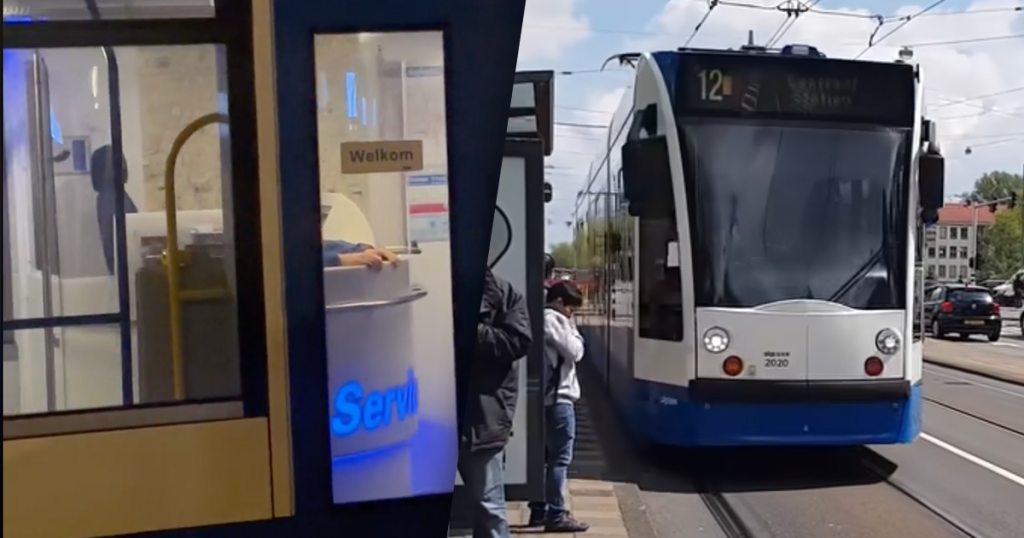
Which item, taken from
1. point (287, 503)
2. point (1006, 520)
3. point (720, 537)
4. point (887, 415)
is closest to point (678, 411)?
point (720, 537)

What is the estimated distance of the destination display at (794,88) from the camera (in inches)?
50.9

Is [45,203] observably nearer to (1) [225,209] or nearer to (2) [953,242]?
(1) [225,209]

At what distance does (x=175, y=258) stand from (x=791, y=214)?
95 cm

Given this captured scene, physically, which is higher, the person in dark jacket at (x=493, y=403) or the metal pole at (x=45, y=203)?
the metal pole at (x=45, y=203)

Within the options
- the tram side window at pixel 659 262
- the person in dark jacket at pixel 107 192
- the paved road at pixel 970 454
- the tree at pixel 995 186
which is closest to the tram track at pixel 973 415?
the paved road at pixel 970 454

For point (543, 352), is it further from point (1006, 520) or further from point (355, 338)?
point (1006, 520)

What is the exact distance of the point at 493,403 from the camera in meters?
1.30

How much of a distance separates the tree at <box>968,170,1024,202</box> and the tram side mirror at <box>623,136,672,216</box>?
1.56 ft

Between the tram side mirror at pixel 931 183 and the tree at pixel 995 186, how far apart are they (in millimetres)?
49

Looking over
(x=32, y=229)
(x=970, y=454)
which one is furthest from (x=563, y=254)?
(x=32, y=229)

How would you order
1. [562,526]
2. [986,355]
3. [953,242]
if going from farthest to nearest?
[986,355], [953,242], [562,526]

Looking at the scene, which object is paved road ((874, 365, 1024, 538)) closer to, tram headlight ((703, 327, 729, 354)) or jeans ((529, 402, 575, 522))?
tram headlight ((703, 327, 729, 354))

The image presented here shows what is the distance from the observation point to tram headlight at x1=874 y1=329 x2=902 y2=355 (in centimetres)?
130

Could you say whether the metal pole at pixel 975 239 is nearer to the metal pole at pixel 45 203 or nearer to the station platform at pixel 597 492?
the station platform at pixel 597 492
